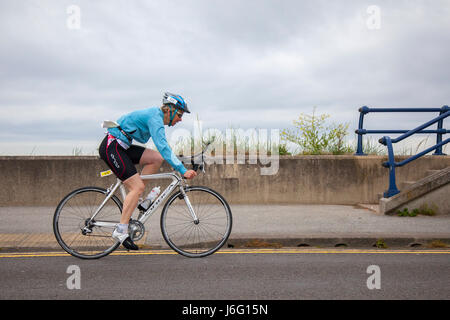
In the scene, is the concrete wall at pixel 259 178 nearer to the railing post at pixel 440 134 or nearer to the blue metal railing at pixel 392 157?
the railing post at pixel 440 134

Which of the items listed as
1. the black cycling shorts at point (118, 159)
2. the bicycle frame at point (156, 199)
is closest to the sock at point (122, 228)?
the bicycle frame at point (156, 199)

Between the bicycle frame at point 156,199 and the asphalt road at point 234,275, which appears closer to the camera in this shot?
the asphalt road at point 234,275

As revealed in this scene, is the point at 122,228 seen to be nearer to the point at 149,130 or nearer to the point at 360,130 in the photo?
the point at 149,130

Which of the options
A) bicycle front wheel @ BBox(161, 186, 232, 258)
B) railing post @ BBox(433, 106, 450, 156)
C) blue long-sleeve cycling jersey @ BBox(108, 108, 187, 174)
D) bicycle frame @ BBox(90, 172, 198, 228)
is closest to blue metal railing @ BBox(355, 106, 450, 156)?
railing post @ BBox(433, 106, 450, 156)

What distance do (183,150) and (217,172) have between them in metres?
1.24

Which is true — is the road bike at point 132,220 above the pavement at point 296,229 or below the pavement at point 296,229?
above

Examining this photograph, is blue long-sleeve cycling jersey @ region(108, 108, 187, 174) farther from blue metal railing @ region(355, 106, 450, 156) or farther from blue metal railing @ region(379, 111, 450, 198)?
blue metal railing @ region(355, 106, 450, 156)

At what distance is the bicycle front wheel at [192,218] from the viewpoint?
6004 mm

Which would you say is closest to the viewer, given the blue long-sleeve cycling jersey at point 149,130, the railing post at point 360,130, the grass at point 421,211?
the blue long-sleeve cycling jersey at point 149,130

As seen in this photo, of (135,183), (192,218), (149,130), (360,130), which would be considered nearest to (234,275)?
(192,218)

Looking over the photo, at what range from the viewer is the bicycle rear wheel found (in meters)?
6.02
